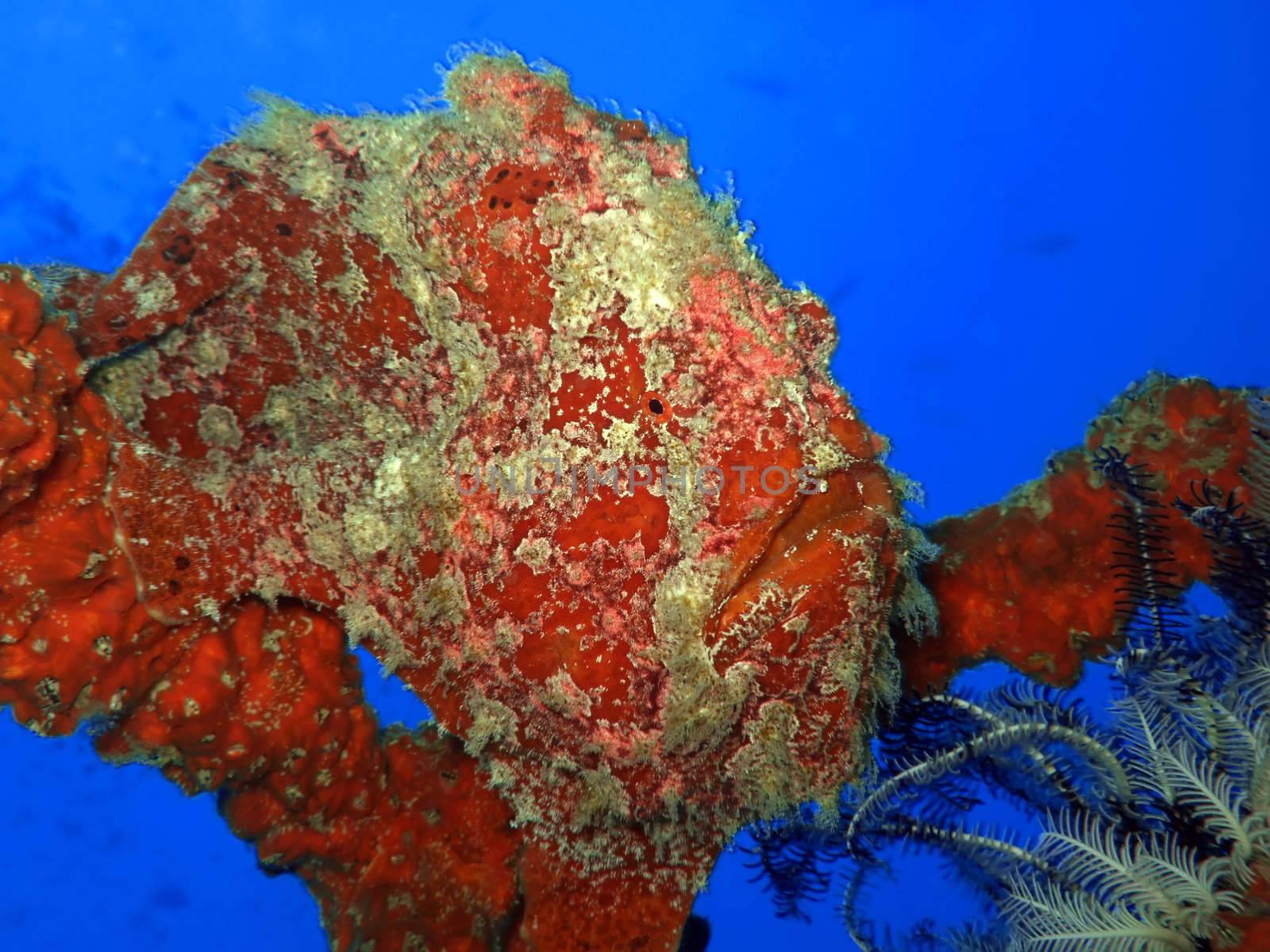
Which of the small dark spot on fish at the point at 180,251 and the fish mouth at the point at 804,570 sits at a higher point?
the small dark spot on fish at the point at 180,251

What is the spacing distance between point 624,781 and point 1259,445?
3.04 m

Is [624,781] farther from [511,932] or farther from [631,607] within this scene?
[511,932]

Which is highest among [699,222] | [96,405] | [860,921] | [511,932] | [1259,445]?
[1259,445]

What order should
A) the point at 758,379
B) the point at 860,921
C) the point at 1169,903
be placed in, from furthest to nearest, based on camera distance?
the point at 860,921 → the point at 1169,903 → the point at 758,379

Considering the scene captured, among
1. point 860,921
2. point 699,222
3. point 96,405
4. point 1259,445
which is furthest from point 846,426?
point 860,921

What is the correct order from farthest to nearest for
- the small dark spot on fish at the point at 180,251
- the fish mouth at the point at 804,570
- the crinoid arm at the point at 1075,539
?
1. the crinoid arm at the point at 1075,539
2. the small dark spot on fish at the point at 180,251
3. the fish mouth at the point at 804,570

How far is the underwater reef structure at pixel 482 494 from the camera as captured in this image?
2518 millimetres

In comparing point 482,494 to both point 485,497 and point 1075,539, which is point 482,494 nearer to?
point 485,497

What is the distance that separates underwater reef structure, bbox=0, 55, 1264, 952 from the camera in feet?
8.26

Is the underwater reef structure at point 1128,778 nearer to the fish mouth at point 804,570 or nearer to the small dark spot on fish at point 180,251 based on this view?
the fish mouth at point 804,570

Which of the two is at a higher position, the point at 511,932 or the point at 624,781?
the point at 624,781

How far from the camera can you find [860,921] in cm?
421

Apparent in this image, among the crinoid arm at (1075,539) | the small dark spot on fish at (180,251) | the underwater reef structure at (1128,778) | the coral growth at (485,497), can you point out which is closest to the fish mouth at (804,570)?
the coral growth at (485,497)

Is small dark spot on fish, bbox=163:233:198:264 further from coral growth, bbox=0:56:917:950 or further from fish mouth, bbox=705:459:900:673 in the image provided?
fish mouth, bbox=705:459:900:673
